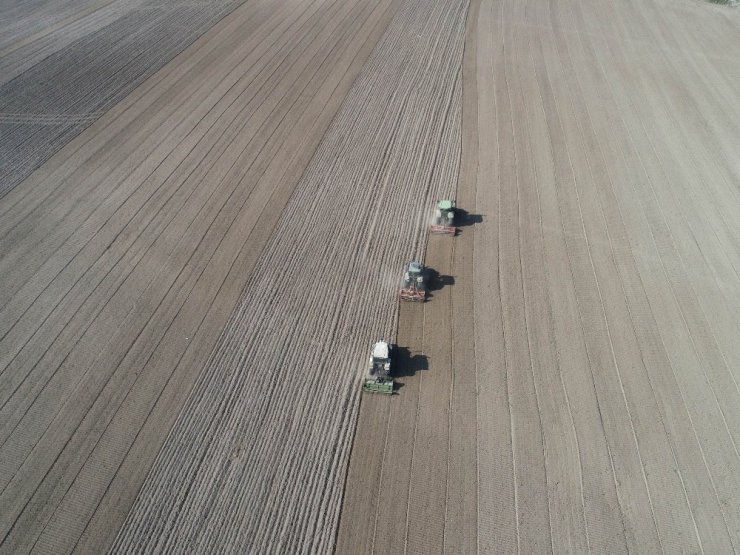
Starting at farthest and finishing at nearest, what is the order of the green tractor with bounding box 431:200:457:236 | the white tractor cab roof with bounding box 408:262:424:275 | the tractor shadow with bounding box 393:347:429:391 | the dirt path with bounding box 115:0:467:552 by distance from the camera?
the green tractor with bounding box 431:200:457:236
the white tractor cab roof with bounding box 408:262:424:275
the tractor shadow with bounding box 393:347:429:391
the dirt path with bounding box 115:0:467:552

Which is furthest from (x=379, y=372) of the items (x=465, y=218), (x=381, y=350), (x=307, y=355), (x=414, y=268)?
(x=465, y=218)

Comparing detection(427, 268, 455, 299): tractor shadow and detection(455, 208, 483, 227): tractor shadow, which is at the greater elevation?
detection(455, 208, 483, 227): tractor shadow

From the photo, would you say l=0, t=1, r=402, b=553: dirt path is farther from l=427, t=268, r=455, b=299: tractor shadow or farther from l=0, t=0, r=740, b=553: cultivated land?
l=427, t=268, r=455, b=299: tractor shadow

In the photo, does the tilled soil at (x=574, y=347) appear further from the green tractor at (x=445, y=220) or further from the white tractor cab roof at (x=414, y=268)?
the white tractor cab roof at (x=414, y=268)

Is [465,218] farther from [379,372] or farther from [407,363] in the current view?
[379,372]

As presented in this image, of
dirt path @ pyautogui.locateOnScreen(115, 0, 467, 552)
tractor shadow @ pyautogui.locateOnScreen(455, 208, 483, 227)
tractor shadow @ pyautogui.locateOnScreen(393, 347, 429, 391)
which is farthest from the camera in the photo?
tractor shadow @ pyautogui.locateOnScreen(455, 208, 483, 227)

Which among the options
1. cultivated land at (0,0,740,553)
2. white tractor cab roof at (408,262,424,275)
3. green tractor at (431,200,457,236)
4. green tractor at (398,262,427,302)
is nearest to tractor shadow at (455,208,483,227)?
cultivated land at (0,0,740,553)
